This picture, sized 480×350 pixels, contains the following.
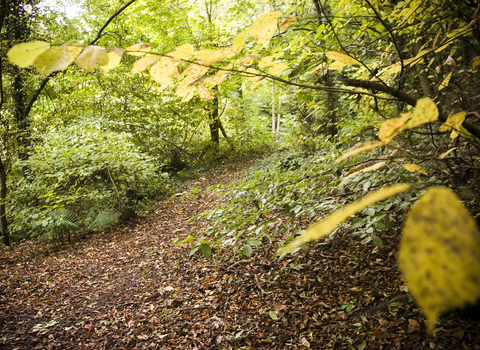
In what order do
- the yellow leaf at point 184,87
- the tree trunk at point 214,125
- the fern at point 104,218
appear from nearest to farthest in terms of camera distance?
the yellow leaf at point 184,87 → the fern at point 104,218 → the tree trunk at point 214,125

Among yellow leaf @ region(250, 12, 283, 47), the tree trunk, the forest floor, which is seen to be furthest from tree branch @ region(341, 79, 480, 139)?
the tree trunk

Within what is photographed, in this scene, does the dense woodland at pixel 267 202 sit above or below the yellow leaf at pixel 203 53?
below

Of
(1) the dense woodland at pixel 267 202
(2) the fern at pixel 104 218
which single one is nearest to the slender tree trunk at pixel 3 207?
(1) the dense woodland at pixel 267 202

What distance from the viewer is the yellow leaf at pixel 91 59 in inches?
21.7

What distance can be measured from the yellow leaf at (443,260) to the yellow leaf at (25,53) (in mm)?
635

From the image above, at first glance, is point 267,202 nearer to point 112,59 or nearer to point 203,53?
point 203,53

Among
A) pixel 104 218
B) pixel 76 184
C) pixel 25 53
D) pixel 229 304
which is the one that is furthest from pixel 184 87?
pixel 76 184

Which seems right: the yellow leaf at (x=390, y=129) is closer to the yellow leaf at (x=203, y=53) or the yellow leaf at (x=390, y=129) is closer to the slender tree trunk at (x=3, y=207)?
the yellow leaf at (x=203, y=53)

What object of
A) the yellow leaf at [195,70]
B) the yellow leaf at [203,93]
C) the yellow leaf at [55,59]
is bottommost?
the yellow leaf at [203,93]

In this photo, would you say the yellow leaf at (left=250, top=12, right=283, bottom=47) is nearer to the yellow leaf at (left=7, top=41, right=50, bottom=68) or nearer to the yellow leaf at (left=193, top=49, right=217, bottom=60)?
the yellow leaf at (left=193, top=49, right=217, bottom=60)

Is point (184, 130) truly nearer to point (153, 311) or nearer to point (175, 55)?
point (153, 311)

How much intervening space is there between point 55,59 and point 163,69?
0.94 feet

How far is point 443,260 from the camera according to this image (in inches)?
8.2

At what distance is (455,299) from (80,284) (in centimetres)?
403
